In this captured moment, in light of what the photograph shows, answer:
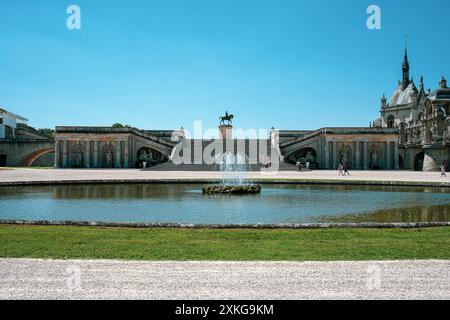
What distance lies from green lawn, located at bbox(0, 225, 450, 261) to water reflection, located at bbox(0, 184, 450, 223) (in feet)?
10.9

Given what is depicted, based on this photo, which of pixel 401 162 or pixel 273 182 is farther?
pixel 401 162

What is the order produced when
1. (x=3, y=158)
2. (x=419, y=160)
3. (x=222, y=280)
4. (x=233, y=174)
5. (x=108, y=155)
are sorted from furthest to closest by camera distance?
(x=3, y=158) < (x=419, y=160) < (x=108, y=155) < (x=233, y=174) < (x=222, y=280)

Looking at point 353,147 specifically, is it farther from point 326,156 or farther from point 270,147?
point 270,147

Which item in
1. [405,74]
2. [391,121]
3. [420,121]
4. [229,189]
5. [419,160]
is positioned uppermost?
[405,74]

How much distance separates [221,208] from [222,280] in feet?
39.3

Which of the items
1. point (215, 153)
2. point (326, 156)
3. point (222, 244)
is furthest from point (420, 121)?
point (222, 244)

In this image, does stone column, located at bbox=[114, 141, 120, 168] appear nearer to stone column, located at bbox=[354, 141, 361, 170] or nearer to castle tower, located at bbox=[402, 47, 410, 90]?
stone column, located at bbox=[354, 141, 361, 170]

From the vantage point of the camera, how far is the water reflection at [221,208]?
17125 mm

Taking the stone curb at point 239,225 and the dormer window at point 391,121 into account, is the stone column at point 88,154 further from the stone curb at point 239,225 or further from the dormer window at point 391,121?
the dormer window at point 391,121

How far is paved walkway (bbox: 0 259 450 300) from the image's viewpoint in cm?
725

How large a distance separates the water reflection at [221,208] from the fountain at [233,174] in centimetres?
162

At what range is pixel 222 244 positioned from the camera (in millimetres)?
11320

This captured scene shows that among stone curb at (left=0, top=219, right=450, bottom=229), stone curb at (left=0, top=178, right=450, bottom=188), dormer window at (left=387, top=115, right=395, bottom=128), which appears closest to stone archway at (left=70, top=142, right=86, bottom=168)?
stone curb at (left=0, top=178, right=450, bottom=188)
